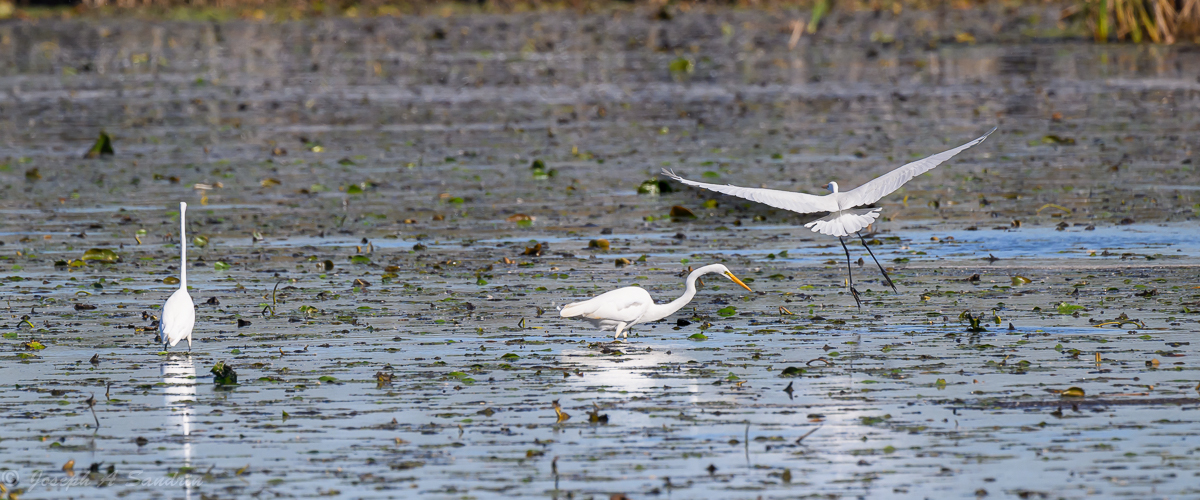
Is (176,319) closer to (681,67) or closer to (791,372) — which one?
(791,372)

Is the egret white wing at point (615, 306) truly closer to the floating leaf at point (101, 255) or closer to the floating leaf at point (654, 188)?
the floating leaf at point (101, 255)

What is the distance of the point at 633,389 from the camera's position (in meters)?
8.45

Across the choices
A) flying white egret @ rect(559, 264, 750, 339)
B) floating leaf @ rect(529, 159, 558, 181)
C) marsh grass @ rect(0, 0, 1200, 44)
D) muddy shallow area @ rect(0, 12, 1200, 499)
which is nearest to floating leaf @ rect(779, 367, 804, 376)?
muddy shallow area @ rect(0, 12, 1200, 499)

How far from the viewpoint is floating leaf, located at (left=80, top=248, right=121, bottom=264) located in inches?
521

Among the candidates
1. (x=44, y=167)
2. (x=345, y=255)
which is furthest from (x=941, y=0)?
(x=345, y=255)

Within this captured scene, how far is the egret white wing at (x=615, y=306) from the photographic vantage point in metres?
9.50

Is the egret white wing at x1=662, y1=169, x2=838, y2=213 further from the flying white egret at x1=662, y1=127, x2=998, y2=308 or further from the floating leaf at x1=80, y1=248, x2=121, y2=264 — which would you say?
the floating leaf at x1=80, y1=248, x2=121, y2=264

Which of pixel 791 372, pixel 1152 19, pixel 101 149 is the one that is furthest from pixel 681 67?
pixel 791 372

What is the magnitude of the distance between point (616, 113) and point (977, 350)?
643 inches

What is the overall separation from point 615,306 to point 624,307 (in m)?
0.06

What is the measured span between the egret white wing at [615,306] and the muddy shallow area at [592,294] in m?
0.24

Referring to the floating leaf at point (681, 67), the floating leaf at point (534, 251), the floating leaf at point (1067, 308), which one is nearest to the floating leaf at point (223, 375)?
the floating leaf at point (534, 251)

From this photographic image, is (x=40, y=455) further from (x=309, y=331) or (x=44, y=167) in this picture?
(x=44, y=167)

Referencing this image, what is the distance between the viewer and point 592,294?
36.9 feet
